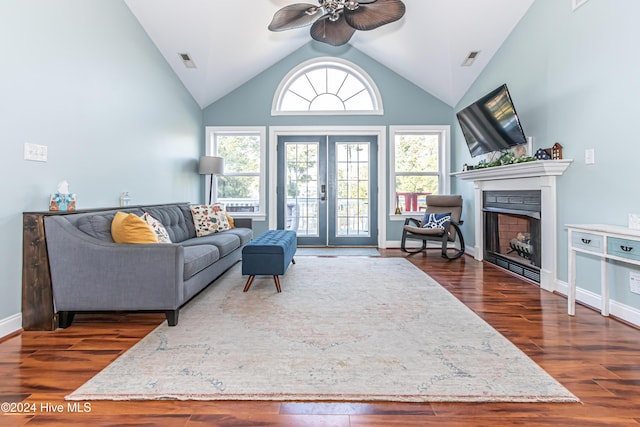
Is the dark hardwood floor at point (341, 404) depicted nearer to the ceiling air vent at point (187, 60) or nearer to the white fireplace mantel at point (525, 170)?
the white fireplace mantel at point (525, 170)

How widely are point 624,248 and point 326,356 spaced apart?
2067 millimetres

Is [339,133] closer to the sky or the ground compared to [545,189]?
closer to the sky

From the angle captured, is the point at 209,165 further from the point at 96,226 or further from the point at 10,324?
the point at 10,324

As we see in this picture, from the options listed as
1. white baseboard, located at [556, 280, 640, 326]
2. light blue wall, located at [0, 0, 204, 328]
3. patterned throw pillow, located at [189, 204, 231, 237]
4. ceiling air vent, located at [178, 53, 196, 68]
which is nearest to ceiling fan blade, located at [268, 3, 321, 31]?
light blue wall, located at [0, 0, 204, 328]

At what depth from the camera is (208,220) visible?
14.5ft

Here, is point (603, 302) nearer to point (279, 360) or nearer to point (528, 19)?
point (279, 360)

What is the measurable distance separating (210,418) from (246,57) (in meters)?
5.06

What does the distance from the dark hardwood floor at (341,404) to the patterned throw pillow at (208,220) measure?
1829mm

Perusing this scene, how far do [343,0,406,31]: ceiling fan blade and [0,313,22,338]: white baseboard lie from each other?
3615 mm

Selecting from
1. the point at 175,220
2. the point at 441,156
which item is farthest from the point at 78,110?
the point at 441,156

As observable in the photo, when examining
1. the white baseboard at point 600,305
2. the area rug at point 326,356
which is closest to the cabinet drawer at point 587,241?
the white baseboard at point 600,305

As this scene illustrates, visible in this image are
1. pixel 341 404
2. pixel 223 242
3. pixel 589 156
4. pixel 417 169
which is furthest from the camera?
pixel 417 169

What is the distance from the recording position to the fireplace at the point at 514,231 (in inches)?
139

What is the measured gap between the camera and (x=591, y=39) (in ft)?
9.02
